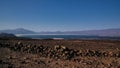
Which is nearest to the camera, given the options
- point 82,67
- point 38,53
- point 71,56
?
point 82,67

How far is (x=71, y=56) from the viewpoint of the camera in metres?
15.5

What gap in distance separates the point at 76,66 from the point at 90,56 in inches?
151

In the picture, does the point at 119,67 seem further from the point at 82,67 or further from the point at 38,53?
the point at 38,53

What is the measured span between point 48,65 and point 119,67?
4.23 metres

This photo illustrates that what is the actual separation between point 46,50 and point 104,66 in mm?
6274

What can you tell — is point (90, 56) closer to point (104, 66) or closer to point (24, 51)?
point (104, 66)

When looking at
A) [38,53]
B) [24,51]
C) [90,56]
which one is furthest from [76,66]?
[24,51]

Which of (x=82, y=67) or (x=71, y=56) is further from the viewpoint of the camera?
(x=71, y=56)

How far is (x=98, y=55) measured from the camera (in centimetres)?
1630

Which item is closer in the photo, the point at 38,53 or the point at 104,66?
the point at 104,66

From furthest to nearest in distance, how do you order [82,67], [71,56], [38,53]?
[38,53]
[71,56]
[82,67]

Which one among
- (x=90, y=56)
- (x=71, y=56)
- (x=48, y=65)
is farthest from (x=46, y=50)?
(x=48, y=65)

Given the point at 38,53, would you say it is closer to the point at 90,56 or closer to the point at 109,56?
the point at 90,56

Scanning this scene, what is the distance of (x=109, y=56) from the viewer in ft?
52.5
